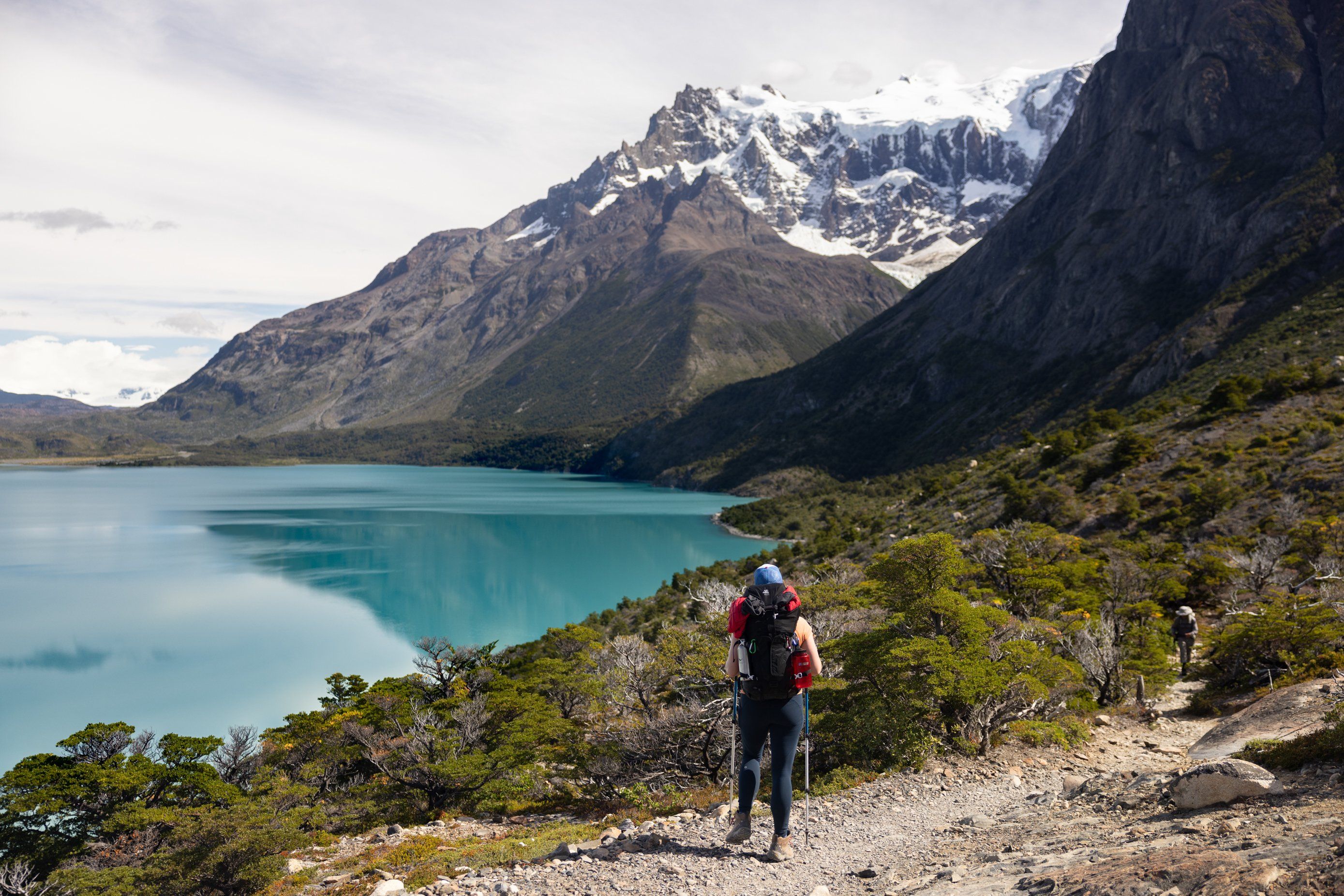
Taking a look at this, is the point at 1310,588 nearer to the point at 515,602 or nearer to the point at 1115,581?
the point at 1115,581

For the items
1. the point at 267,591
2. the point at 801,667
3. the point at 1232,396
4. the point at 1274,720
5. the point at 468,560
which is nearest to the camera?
the point at 801,667

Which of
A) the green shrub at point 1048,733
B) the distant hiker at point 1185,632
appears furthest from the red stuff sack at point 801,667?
the distant hiker at point 1185,632

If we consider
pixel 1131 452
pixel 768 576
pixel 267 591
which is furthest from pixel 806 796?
pixel 267 591

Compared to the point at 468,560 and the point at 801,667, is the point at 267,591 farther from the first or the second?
the point at 801,667

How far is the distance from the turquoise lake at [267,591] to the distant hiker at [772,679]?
39.7 m

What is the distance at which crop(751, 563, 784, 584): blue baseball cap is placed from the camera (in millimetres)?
8938

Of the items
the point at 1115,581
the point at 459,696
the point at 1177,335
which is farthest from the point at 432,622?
the point at 1177,335

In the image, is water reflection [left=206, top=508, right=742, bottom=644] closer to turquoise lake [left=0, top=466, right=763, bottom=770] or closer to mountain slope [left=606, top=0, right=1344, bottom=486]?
turquoise lake [left=0, top=466, right=763, bottom=770]

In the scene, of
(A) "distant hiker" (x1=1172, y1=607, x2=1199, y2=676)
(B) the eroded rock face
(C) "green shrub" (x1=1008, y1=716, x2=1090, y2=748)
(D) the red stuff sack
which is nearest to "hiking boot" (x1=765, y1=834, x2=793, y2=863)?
(D) the red stuff sack

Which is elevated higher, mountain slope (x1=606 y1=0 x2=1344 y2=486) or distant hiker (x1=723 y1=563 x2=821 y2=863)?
mountain slope (x1=606 y1=0 x2=1344 y2=486)

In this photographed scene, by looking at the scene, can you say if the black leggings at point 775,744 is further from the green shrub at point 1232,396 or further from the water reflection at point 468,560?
the green shrub at point 1232,396

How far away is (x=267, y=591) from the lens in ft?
246

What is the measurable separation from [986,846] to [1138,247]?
15604 cm

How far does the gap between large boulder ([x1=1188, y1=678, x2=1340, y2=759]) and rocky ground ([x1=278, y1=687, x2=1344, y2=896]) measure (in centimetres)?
58
